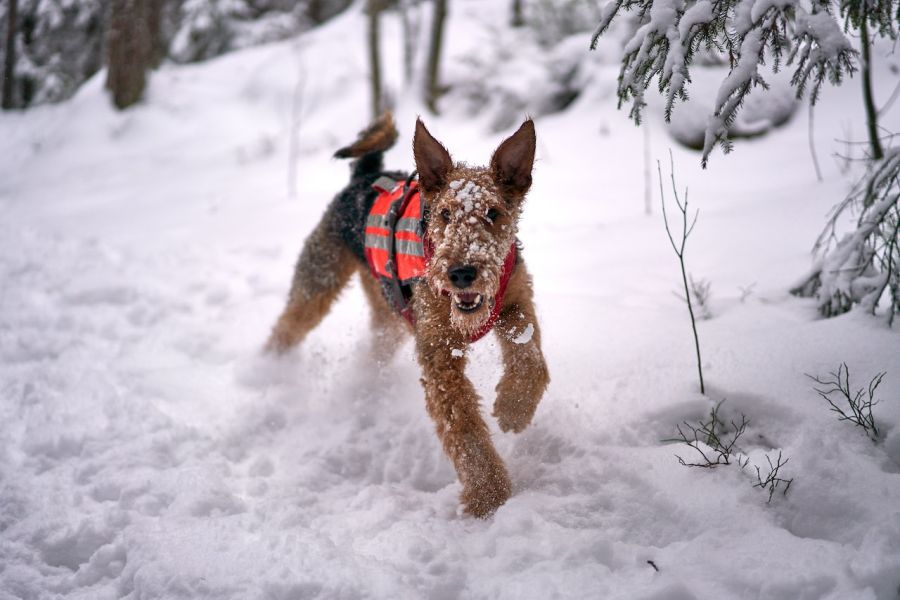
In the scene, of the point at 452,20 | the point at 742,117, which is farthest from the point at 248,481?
the point at 452,20

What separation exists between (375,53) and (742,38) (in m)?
11.0

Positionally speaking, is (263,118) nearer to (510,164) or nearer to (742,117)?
(742,117)

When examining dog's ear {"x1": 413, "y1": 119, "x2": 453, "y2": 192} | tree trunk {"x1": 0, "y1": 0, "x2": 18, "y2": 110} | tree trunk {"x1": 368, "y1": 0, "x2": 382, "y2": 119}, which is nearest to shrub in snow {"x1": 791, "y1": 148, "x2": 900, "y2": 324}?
dog's ear {"x1": 413, "y1": 119, "x2": 453, "y2": 192}

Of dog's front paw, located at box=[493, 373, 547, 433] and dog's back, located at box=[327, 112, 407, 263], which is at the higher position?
dog's back, located at box=[327, 112, 407, 263]

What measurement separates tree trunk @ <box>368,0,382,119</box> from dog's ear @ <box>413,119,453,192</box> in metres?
9.35

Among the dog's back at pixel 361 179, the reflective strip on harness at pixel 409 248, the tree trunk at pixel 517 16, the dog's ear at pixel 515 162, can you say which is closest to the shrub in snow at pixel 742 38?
the dog's ear at pixel 515 162

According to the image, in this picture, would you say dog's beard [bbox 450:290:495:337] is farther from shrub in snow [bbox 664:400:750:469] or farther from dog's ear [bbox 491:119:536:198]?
shrub in snow [bbox 664:400:750:469]

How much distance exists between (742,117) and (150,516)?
9.42 meters

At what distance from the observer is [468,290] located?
247 cm

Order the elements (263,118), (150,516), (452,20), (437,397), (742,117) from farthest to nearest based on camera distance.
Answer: (452,20) < (263,118) < (742,117) < (437,397) < (150,516)

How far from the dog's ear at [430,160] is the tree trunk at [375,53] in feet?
30.7

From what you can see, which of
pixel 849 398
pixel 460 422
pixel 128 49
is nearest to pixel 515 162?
pixel 460 422

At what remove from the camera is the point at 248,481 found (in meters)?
3.01

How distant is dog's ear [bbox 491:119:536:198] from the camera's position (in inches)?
105
